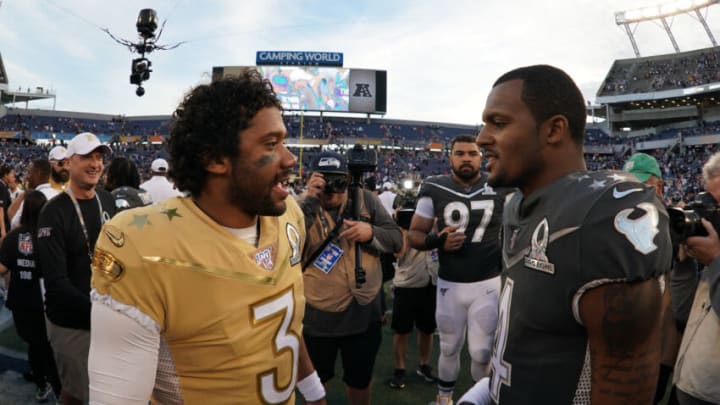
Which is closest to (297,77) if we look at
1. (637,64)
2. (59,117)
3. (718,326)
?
(59,117)

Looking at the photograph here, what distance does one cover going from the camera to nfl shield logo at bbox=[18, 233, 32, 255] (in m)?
3.66

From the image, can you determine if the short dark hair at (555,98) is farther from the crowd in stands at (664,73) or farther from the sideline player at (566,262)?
the crowd in stands at (664,73)

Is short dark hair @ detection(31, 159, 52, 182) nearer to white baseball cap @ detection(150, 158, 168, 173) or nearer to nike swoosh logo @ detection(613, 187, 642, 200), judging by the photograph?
white baseball cap @ detection(150, 158, 168, 173)

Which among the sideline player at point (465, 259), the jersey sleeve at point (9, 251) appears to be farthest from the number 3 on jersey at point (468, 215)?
the jersey sleeve at point (9, 251)

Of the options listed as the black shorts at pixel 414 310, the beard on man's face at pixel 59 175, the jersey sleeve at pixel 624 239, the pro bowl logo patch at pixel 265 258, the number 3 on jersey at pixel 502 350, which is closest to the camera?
the jersey sleeve at pixel 624 239

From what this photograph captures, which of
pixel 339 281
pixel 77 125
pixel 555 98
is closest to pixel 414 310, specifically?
pixel 339 281

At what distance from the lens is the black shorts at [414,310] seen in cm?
475

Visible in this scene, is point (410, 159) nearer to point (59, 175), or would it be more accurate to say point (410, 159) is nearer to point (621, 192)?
point (59, 175)

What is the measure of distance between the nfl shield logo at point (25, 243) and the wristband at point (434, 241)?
308 centimetres

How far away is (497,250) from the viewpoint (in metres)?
3.75

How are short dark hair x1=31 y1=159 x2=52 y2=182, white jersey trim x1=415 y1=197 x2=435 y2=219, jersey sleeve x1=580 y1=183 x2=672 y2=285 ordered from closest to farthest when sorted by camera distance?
jersey sleeve x1=580 y1=183 x2=672 y2=285 < white jersey trim x1=415 y1=197 x2=435 y2=219 < short dark hair x1=31 y1=159 x2=52 y2=182

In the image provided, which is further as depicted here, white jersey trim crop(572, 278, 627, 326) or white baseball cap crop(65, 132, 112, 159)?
white baseball cap crop(65, 132, 112, 159)

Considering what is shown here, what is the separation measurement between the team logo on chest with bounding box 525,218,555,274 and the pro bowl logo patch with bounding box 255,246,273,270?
820mm

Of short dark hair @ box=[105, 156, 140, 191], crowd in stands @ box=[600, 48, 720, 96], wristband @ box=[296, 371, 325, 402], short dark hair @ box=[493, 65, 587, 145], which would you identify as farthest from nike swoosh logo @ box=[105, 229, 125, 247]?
crowd in stands @ box=[600, 48, 720, 96]
